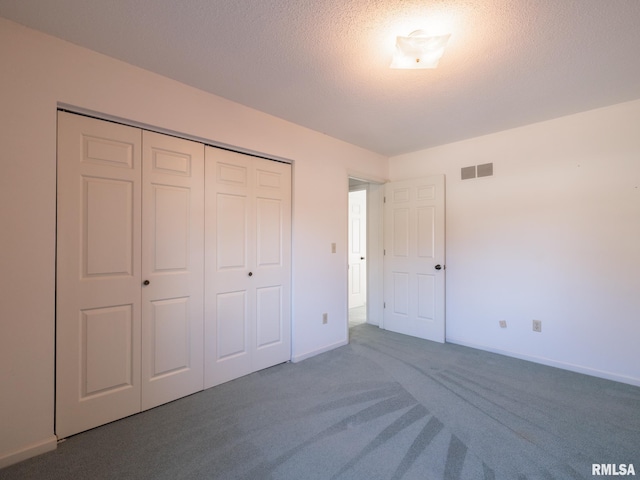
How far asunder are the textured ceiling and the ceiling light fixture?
1.9 inches

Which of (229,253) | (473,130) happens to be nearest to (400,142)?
(473,130)

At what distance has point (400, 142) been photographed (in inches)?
144

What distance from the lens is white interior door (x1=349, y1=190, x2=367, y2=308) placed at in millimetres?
5648

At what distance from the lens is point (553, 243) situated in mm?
2977

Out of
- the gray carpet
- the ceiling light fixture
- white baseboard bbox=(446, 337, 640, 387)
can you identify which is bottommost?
the gray carpet

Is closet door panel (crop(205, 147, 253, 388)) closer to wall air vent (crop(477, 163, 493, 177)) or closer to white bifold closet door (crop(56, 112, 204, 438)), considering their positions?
white bifold closet door (crop(56, 112, 204, 438))

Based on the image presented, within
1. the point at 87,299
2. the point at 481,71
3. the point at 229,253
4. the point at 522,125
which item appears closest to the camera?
the point at 87,299

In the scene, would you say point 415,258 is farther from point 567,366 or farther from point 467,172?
point 567,366

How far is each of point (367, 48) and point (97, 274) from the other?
2.31 m

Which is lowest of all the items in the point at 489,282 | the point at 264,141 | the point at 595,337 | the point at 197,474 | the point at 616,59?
the point at 197,474

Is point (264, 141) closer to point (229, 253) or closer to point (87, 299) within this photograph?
point (229, 253)

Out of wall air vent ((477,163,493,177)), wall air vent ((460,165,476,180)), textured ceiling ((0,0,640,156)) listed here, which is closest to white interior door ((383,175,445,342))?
wall air vent ((460,165,476,180))

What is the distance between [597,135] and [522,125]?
627 millimetres

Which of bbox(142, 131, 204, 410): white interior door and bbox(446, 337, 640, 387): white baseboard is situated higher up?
bbox(142, 131, 204, 410): white interior door
